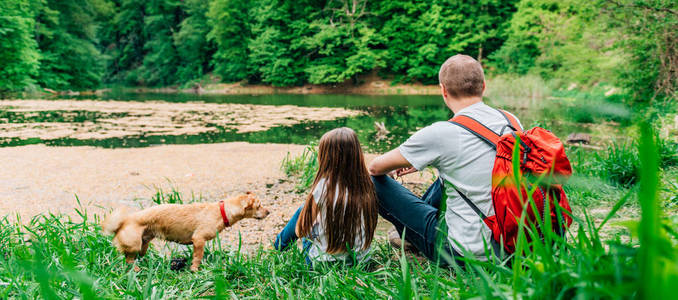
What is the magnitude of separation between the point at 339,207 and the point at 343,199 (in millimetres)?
41

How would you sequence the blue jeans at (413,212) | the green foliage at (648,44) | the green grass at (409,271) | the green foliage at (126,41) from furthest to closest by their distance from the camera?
the green foliage at (126,41)
the green foliage at (648,44)
the blue jeans at (413,212)
the green grass at (409,271)

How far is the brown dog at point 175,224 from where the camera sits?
1996mm

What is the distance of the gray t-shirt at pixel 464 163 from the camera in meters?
1.49

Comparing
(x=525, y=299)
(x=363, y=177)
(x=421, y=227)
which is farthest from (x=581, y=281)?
(x=363, y=177)

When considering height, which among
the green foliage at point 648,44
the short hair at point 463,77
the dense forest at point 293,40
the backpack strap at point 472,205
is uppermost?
the dense forest at point 293,40

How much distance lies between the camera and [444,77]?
1.69 meters

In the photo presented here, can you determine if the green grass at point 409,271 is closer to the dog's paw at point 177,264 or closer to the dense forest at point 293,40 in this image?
the dog's paw at point 177,264

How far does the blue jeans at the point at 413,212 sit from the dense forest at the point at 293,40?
14411mm

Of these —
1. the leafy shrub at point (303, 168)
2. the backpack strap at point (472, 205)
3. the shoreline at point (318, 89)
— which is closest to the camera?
the backpack strap at point (472, 205)

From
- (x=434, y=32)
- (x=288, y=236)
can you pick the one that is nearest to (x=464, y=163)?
(x=288, y=236)

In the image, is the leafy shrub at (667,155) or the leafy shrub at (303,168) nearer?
the leafy shrub at (667,155)

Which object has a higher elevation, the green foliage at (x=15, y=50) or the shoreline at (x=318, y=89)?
the green foliage at (x=15, y=50)

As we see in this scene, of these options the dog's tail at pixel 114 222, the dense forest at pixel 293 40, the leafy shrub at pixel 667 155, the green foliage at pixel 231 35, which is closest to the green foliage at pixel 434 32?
the dense forest at pixel 293 40

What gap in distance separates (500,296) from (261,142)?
20.1 ft
